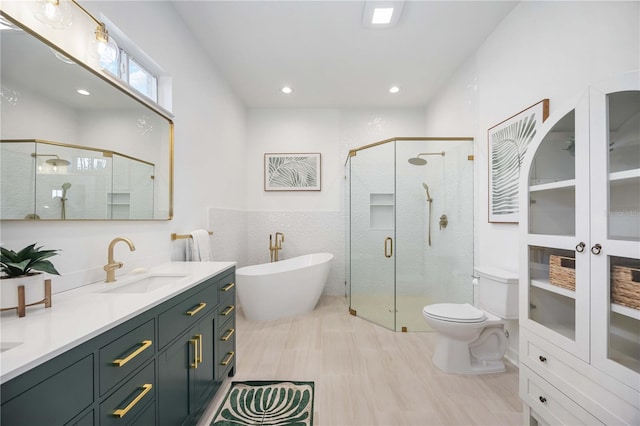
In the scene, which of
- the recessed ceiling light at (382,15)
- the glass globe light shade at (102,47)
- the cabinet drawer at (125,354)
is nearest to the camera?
the cabinet drawer at (125,354)

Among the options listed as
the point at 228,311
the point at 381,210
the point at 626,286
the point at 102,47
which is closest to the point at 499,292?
the point at 626,286

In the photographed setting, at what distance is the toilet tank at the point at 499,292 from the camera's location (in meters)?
2.01

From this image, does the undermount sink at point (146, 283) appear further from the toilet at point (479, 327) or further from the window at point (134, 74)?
the toilet at point (479, 327)

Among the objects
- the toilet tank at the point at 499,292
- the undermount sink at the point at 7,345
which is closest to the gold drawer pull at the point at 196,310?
the undermount sink at the point at 7,345

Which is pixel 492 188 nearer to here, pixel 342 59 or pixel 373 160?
pixel 373 160

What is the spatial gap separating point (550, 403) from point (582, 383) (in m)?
0.25

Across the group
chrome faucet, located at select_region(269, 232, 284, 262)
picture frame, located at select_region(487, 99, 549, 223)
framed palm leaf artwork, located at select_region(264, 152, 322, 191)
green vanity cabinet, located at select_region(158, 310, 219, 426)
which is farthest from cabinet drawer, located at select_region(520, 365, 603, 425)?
framed palm leaf artwork, located at select_region(264, 152, 322, 191)

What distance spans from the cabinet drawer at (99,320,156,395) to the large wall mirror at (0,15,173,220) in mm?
665

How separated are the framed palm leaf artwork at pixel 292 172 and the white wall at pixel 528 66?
194cm

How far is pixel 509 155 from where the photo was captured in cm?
226

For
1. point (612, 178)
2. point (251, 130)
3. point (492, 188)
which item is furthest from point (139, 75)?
point (492, 188)

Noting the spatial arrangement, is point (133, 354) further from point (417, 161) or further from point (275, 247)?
point (275, 247)

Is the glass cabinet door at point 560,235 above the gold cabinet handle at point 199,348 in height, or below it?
above

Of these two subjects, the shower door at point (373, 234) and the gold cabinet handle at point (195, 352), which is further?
the shower door at point (373, 234)
